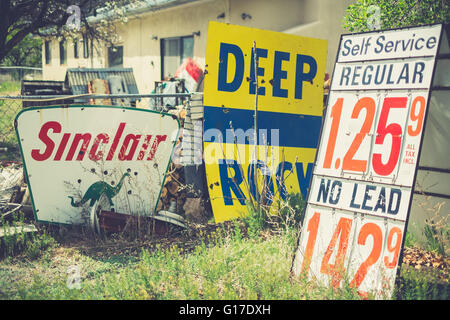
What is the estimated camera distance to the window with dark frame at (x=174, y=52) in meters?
13.8

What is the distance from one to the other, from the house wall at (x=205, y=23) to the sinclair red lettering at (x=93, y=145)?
19.0 ft

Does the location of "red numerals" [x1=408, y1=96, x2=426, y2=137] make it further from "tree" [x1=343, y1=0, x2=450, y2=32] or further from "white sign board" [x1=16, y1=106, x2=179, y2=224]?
"white sign board" [x1=16, y1=106, x2=179, y2=224]

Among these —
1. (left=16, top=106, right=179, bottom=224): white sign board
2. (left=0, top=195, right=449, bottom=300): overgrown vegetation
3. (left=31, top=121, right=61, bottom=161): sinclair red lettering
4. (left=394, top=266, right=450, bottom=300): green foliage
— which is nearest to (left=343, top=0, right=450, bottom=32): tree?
(left=0, top=195, right=449, bottom=300): overgrown vegetation

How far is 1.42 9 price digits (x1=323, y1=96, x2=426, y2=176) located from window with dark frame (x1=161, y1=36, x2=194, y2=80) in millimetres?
10484

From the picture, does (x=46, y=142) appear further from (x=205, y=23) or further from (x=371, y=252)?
(x=205, y=23)

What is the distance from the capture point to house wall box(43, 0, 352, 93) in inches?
372

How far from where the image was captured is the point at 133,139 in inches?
182

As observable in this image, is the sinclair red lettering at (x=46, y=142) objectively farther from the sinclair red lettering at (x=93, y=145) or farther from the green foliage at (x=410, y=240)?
the green foliage at (x=410, y=240)

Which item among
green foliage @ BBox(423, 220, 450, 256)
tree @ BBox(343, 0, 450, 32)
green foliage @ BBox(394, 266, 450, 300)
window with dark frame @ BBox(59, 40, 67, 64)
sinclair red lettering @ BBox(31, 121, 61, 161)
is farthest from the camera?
window with dark frame @ BBox(59, 40, 67, 64)

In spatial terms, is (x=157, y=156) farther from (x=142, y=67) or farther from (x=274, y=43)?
(x=142, y=67)

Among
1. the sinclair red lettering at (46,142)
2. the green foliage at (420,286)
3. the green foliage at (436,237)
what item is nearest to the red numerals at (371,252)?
the green foliage at (420,286)

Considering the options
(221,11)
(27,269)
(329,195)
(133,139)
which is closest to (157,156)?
(133,139)

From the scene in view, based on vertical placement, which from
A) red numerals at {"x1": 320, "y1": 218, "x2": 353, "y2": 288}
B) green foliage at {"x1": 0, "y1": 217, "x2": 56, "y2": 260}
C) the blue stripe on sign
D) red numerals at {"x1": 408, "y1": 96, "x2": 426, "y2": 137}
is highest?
red numerals at {"x1": 408, "y1": 96, "x2": 426, "y2": 137}

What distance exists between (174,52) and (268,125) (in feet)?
33.8
